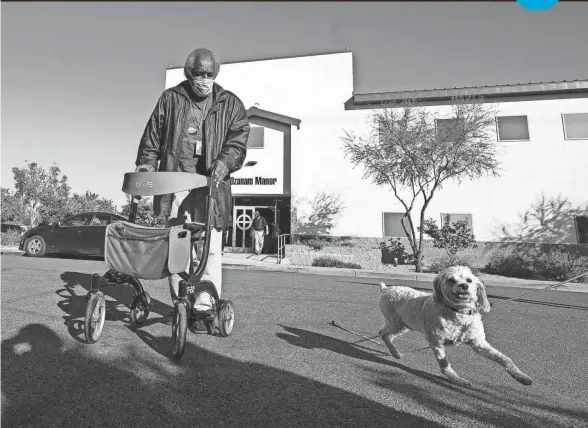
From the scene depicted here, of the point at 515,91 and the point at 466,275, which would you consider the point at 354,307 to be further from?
the point at 515,91

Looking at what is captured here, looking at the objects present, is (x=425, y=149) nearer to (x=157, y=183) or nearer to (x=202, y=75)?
(x=202, y=75)

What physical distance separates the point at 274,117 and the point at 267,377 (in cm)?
1547

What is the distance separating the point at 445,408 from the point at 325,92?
1652cm

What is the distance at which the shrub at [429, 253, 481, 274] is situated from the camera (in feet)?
37.6

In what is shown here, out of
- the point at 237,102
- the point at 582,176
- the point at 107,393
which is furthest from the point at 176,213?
the point at 582,176

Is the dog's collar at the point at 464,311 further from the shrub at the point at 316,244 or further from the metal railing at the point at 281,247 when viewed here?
the shrub at the point at 316,244

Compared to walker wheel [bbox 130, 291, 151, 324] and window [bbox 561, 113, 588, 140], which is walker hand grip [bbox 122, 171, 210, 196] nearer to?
walker wheel [bbox 130, 291, 151, 324]

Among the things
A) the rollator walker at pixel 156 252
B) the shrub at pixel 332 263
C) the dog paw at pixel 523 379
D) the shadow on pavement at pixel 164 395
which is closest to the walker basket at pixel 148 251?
the rollator walker at pixel 156 252

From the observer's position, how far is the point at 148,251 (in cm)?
221

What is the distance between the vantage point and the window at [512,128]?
549 inches

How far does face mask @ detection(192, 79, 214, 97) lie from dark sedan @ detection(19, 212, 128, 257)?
8.50 metres

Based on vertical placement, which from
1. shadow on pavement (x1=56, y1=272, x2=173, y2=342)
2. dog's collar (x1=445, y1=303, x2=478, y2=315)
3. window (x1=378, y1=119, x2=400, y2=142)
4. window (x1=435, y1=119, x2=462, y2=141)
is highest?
window (x1=378, y1=119, x2=400, y2=142)

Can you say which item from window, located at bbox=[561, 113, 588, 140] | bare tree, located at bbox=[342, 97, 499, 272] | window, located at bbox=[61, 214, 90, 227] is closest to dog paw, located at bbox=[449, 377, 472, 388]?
bare tree, located at bbox=[342, 97, 499, 272]

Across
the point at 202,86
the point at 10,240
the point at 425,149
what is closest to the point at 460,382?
the point at 202,86
